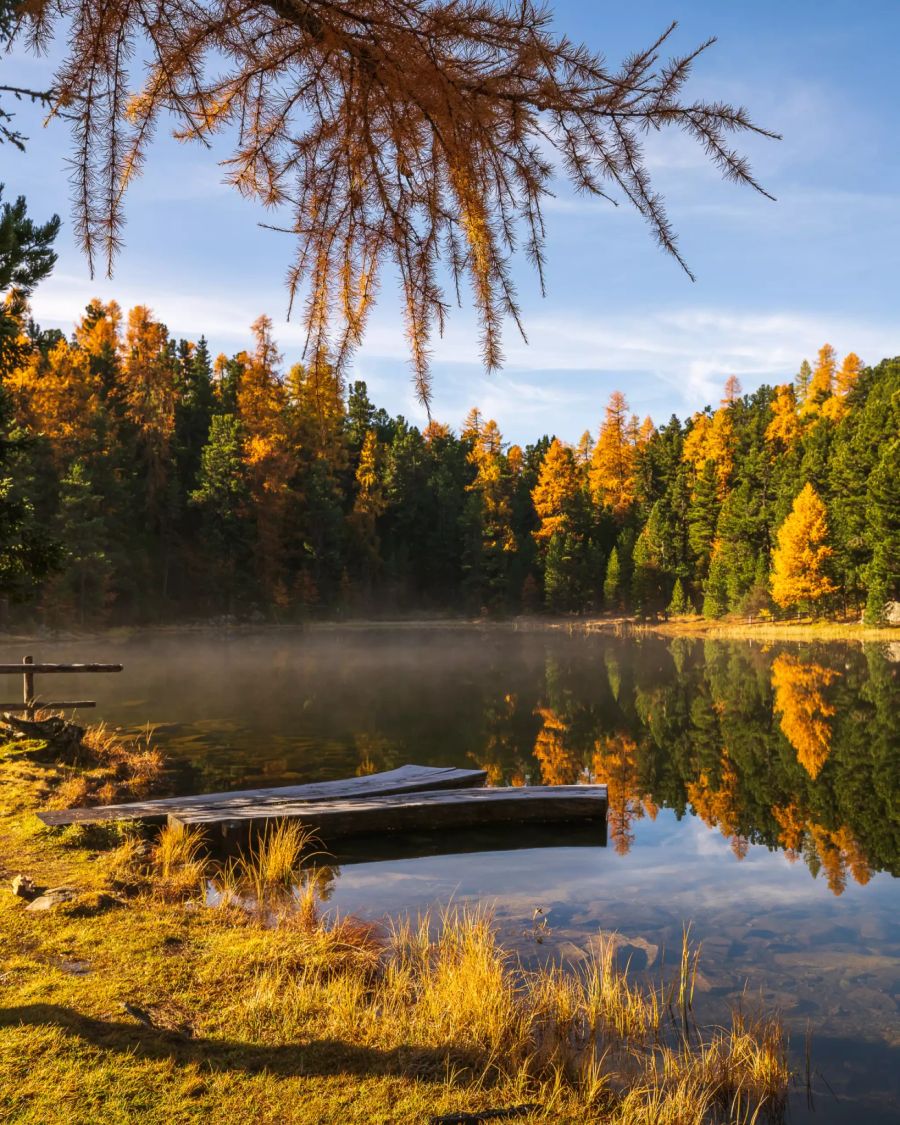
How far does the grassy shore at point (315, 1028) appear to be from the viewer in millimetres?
3832

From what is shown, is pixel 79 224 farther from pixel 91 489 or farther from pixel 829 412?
pixel 829 412

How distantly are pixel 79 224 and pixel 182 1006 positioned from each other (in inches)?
169

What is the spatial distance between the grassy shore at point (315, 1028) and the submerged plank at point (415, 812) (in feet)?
6.48

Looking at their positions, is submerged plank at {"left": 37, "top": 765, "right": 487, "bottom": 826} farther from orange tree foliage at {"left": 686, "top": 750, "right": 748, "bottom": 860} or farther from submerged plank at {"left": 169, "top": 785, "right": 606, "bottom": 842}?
orange tree foliage at {"left": 686, "top": 750, "right": 748, "bottom": 860}

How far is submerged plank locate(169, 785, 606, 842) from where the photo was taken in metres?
9.10

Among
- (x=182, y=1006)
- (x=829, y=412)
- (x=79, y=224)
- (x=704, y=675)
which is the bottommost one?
(x=704, y=675)

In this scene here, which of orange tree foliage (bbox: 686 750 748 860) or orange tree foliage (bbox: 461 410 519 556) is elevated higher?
orange tree foliage (bbox: 461 410 519 556)

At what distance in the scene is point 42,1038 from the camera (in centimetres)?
418

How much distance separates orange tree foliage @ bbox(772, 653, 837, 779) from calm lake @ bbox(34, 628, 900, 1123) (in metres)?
0.10

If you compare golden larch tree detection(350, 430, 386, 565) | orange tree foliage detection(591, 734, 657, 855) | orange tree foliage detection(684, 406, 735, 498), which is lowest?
orange tree foliage detection(591, 734, 657, 855)

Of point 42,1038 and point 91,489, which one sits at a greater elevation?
point 91,489

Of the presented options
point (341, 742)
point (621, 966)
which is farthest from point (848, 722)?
point (621, 966)

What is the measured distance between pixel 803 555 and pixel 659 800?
41.5 metres

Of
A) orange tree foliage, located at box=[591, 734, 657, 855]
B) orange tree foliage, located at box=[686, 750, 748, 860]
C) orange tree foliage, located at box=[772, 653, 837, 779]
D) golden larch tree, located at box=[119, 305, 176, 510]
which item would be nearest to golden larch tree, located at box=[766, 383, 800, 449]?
orange tree foliage, located at box=[772, 653, 837, 779]
